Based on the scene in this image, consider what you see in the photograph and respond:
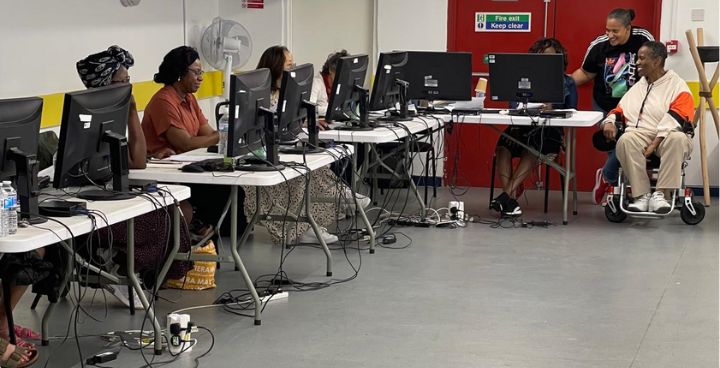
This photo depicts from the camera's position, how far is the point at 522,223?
7566mm

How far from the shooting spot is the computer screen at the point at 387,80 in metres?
6.90

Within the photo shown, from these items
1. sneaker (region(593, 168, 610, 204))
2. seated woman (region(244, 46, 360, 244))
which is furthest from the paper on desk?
sneaker (region(593, 168, 610, 204))

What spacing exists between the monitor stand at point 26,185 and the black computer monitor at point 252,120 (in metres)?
1.22

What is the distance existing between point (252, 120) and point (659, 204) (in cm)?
351

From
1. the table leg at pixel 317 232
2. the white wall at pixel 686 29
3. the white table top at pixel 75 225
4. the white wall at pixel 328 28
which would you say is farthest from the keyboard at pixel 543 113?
the white table top at pixel 75 225

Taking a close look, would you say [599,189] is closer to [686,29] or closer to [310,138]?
[686,29]

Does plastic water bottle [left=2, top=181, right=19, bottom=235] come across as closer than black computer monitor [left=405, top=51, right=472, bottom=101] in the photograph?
Yes

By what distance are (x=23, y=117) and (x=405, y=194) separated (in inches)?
208

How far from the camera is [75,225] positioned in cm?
368

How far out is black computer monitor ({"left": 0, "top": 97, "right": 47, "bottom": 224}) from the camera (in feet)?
12.2

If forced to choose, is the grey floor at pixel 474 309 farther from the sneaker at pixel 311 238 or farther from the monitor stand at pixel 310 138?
the monitor stand at pixel 310 138

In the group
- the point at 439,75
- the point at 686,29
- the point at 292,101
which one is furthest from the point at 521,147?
the point at 292,101

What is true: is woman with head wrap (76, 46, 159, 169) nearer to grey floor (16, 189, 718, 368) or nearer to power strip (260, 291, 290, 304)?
grey floor (16, 189, 718, 368)

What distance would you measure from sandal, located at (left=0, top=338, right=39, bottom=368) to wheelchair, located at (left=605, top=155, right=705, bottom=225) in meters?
4.45
